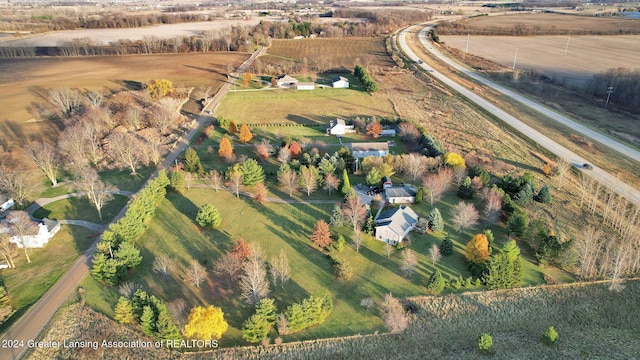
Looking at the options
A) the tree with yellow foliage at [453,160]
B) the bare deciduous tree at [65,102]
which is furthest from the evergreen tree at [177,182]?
the bare deciduous tree at [65,102]

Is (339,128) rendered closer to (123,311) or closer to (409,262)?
→ (409,262)

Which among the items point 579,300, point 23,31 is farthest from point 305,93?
point 23,31

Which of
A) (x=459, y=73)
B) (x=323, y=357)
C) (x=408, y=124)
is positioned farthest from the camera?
(x=459, y=73)

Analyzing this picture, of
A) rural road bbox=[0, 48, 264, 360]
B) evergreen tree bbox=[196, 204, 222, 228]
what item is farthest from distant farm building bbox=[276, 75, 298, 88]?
rural road bbox=[0, 48, 264, 360]

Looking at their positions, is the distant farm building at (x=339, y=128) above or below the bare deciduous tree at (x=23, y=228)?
above

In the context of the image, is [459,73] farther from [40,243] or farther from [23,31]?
[23,31]

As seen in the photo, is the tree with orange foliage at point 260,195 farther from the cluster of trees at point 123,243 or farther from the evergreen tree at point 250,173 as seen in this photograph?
the cluster of trees at point 123,243
